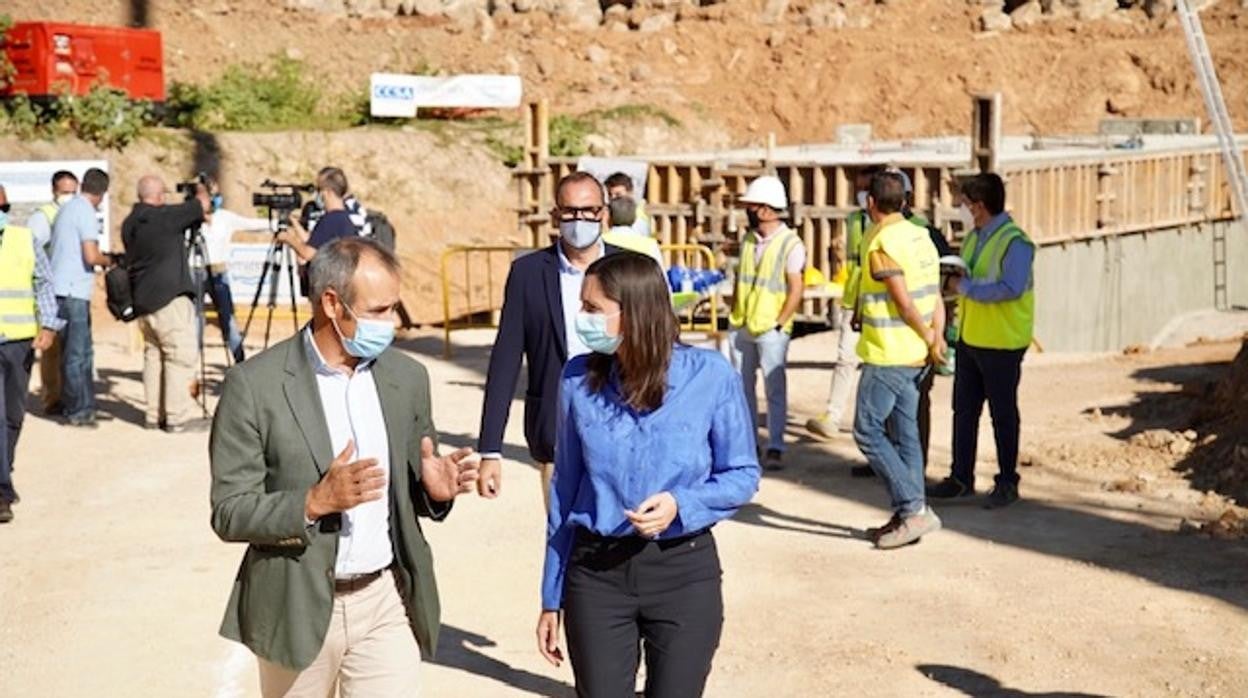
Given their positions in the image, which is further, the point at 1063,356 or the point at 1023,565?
the point at 1063,356

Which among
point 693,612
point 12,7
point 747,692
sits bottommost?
point 747,692

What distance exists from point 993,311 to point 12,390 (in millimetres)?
6109

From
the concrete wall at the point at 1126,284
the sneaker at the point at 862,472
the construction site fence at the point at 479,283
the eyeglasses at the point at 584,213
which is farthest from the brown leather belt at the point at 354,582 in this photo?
the concrete wall at the point at 1126,284

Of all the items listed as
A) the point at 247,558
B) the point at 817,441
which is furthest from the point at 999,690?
the point at 817,441

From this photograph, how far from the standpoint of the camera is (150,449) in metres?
15.2

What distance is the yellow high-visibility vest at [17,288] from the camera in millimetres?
12461

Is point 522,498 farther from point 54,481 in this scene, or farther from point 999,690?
point 999,690

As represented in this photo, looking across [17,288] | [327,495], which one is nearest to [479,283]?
[17,288]

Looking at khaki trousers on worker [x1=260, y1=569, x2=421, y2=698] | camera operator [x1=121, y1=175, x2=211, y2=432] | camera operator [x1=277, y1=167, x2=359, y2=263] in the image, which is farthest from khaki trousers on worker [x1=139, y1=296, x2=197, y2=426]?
khaki trousers on worker [x1=260, y1=569, x2=421, y2=698]

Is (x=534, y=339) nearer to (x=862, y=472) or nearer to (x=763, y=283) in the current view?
(x=763, y=283)

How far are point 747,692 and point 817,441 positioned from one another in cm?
656

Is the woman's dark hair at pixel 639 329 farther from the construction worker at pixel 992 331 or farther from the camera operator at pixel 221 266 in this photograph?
the camera operator at pixel 221 266

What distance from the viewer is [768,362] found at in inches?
527

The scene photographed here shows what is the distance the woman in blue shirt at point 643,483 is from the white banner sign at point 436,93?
3313cm
